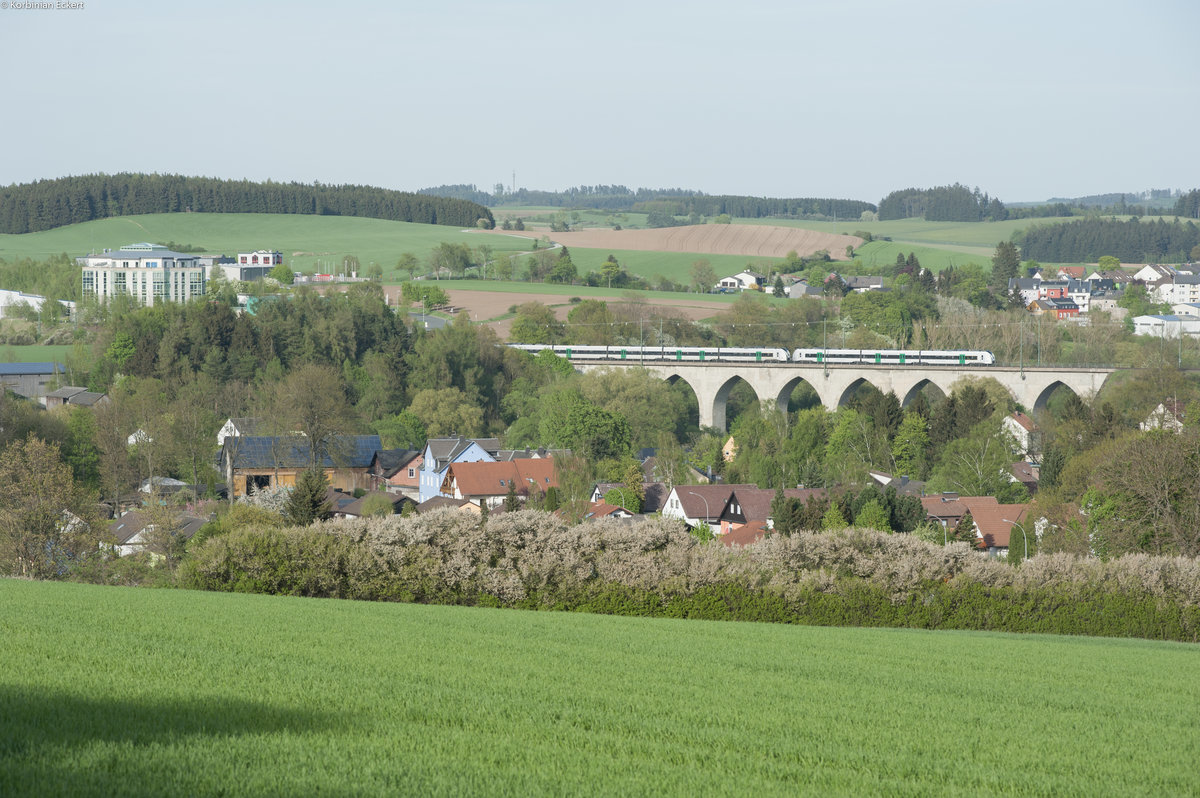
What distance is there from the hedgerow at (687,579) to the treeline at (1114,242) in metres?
184

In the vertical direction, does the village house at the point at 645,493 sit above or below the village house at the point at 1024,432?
below

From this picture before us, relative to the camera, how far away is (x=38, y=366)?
8381 cm

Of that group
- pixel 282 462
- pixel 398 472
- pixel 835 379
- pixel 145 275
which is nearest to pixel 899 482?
pixel 398 472

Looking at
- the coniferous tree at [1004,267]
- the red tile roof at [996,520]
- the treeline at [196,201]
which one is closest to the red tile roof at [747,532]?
the red tile roof at [996,520]

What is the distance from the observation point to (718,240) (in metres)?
170

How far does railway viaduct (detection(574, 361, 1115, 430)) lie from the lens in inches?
3246

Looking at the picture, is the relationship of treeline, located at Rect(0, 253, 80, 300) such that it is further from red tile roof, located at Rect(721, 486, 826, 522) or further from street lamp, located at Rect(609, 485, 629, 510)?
red tile roof, located at Rect(721, 486, 826, 522)

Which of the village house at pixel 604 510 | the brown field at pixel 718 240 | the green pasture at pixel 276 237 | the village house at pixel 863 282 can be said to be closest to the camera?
A: the village house at pixel 604 510

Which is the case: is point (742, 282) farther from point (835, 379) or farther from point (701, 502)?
point (701, 502)

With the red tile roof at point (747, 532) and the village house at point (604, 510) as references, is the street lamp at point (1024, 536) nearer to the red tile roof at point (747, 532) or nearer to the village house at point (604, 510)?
the red tile roof at point (747, 532)

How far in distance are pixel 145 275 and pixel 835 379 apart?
73.5 metres

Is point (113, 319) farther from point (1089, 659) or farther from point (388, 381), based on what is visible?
point (1089, 659)

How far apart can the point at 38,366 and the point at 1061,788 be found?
86.8m

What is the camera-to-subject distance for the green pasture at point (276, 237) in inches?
5955
